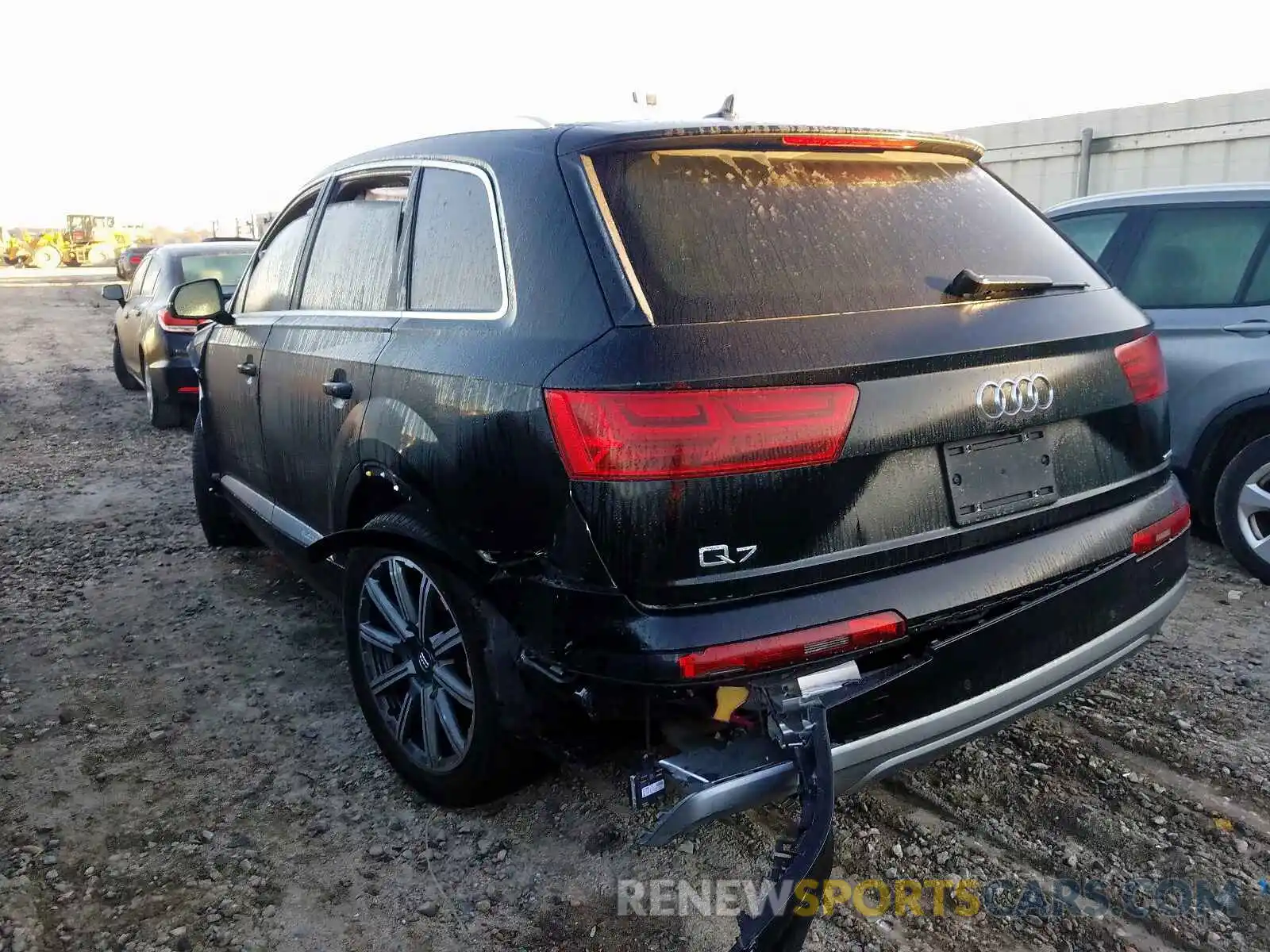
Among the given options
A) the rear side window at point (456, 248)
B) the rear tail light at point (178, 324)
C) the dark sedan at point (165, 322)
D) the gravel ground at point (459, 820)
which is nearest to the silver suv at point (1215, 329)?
the gravel ground at point (459, 820)

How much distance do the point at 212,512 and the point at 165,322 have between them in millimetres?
3938

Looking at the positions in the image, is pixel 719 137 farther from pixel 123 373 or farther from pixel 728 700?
pixel 123 373

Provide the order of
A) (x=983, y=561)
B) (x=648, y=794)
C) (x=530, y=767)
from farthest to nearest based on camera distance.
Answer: (x=530, y=767) → (x=983, y=561) → (x=648, y=794)

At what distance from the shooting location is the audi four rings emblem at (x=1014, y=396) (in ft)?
7.54

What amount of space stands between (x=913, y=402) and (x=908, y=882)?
1236 millimetres

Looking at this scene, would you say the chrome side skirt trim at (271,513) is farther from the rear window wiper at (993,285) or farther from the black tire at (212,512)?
the rear window wiper at (993,285)

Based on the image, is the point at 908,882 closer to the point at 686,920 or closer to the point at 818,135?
the point at 686,920

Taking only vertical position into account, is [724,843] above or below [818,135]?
below

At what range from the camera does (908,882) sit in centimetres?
259

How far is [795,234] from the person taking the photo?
7.78 feet

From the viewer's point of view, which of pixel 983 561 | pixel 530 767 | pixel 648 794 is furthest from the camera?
pixel 530 767

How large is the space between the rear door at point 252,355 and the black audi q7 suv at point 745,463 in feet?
3.88

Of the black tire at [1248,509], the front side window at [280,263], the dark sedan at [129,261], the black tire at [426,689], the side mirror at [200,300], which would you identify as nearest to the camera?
the black tire at [426,689]

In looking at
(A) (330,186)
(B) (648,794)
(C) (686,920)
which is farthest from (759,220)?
(A) (330,186)
